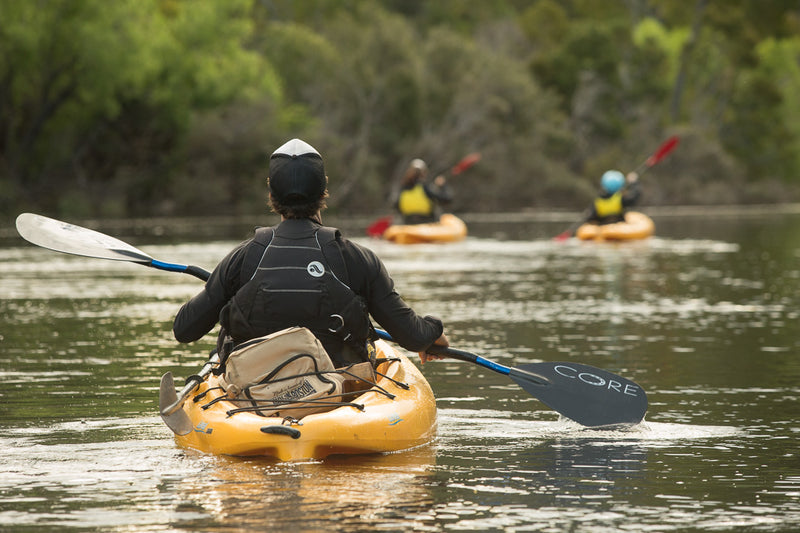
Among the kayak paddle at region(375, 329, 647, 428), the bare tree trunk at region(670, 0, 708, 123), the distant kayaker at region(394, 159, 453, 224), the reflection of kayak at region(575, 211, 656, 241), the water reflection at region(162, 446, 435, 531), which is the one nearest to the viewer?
the water reflection at region(162, 446, 435, 531)

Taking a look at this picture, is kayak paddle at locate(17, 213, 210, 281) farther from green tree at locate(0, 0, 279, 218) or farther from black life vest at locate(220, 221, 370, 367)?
green tree at locate(0, 0, 279, 218)

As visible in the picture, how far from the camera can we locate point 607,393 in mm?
8258

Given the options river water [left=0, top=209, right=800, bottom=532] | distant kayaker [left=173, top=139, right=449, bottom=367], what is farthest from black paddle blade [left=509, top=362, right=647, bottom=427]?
distant kayaker [left=173, top=139, right=449, bottom=367]

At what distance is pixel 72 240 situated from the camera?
848cm

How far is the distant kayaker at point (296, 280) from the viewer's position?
278 inches

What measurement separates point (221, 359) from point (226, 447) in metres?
0.64

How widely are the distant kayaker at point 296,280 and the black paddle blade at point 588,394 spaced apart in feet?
4.63

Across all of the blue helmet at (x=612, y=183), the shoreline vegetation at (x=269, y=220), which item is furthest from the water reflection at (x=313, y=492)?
the shoreline vegetation at (x=269, y=220)

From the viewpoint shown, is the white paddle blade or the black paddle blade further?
the white paddle blade

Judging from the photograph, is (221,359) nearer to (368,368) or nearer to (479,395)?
(368,368)

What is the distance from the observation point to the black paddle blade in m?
8.19

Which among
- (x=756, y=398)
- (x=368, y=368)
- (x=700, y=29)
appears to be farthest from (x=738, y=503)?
(x=700, y=29)

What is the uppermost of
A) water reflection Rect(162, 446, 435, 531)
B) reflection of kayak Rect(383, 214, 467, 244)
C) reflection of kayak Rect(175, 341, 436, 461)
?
reflection of kayak Rect(175, 341, 436, 461)

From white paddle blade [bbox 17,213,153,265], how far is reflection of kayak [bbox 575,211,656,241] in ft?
71.9
